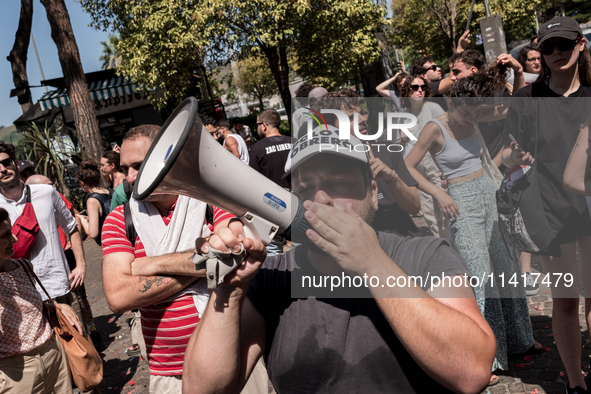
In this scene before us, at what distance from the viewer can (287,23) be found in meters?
12.5

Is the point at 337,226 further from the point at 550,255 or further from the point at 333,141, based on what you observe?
the point at 550,255

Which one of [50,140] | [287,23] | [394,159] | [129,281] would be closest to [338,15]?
[287,23]

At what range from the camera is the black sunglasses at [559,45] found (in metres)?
2.51

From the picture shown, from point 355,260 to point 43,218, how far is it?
2895mm

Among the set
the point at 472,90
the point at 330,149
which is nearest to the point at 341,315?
the point at 330,149

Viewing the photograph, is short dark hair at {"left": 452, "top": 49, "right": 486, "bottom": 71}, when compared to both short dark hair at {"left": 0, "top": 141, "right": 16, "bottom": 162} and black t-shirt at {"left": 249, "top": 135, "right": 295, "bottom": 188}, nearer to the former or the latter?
black t-shirt at {"left": 249, "top": 135, "right": 295, "bottom": 188}

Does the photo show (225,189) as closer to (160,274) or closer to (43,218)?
(160,274)

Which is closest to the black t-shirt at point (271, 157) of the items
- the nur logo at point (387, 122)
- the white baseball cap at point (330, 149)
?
the nur logo at point (387, 122)

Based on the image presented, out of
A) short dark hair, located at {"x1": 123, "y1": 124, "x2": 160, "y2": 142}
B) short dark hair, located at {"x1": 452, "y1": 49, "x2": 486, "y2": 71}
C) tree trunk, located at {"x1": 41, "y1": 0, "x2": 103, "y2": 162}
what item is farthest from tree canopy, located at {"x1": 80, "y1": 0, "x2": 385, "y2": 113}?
short dark hair, located at {"x1": 123, "y1": 124, "x2": 160, "y2": 142}

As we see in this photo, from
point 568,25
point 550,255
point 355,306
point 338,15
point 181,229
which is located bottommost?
point 550,255

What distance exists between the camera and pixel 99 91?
55.2 ft

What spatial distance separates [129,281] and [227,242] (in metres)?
0.87

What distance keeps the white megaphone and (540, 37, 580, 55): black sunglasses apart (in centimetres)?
202

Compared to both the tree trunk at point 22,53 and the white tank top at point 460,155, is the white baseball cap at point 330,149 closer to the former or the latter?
the white tank top at point 460,155
